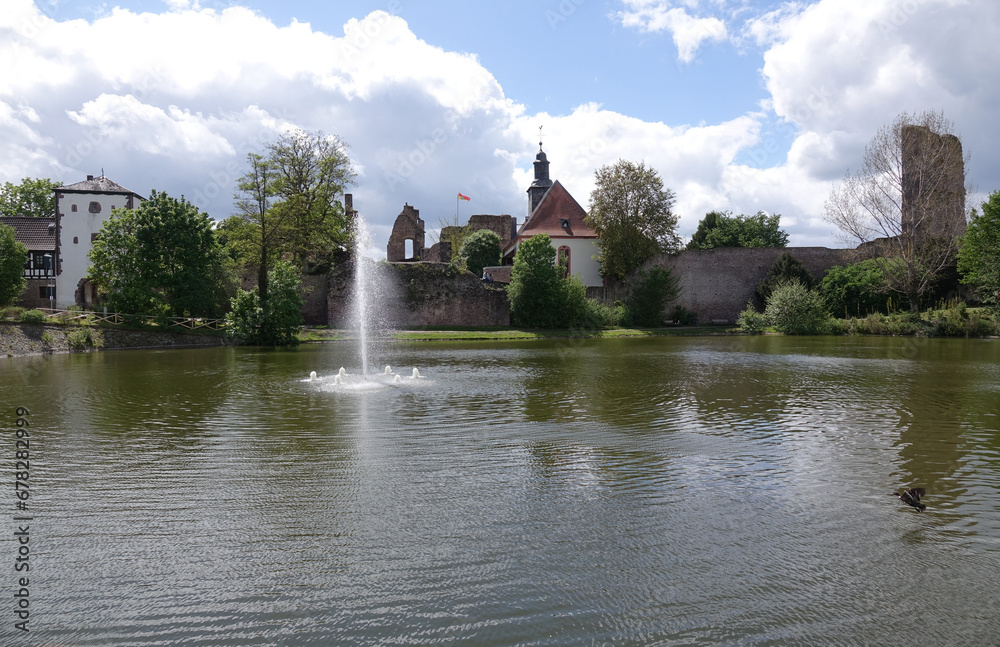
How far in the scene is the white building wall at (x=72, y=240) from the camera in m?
43.4

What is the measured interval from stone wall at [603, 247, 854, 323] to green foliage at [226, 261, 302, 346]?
22596mm

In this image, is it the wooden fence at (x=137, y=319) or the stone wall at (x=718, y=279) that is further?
the stone wall at (x=718, y=279)

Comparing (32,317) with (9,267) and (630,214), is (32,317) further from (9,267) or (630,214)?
(630,214)

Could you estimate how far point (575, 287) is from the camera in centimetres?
3716

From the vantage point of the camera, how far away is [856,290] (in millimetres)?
38031

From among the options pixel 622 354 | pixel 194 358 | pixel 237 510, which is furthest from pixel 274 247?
pixel 237 510

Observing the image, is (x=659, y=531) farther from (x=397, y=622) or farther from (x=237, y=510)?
(x=237, y=510)

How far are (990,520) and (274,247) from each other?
116 ft

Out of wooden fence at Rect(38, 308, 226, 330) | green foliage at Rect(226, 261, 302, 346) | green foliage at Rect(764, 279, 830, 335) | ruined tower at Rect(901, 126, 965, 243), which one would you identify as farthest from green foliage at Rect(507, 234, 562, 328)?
ruined tower at Rect(901, 126, 965, 243)

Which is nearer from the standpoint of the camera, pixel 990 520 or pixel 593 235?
pixel 990 520

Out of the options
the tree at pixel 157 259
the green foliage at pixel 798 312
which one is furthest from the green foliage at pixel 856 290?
the tree at pixel 157 259

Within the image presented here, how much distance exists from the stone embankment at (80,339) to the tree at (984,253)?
37485 millimetres

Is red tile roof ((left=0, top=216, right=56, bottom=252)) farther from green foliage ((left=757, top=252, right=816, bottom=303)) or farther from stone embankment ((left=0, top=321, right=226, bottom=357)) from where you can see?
green foliage ((left=757, top=252, right=816, bottom=303))

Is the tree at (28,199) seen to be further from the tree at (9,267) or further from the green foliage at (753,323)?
the green foliage at (753,323)
